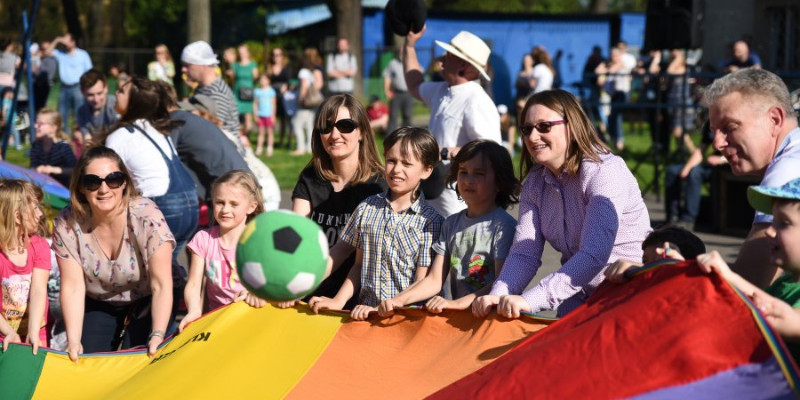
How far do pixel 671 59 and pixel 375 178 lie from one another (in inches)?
582

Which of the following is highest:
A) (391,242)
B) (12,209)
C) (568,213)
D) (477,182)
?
(477,182)

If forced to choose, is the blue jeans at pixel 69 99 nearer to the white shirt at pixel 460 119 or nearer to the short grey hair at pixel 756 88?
the white shirt at pixel 460 119

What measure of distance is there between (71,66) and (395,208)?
16.7m

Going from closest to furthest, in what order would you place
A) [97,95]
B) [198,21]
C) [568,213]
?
[568,213] < [97,95] < [198,21]

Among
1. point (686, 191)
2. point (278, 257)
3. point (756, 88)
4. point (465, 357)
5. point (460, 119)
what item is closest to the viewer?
point (278, 257)

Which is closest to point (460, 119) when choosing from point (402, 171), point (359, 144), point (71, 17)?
point (359, 144)

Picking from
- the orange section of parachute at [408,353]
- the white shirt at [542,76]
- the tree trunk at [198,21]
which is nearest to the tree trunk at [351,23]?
the tree trunk at [198,21]

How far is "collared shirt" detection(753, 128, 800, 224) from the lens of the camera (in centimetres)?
402

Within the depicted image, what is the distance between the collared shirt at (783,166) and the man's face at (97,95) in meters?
8.02

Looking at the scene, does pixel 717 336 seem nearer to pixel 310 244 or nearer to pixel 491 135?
pixel 310 244

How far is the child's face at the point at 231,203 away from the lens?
6113 mm

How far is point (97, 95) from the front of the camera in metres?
10.7

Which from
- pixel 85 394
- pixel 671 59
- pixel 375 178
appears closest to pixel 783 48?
pixel 671 59

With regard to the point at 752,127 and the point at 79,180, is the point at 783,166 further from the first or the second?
the point at 79,180
